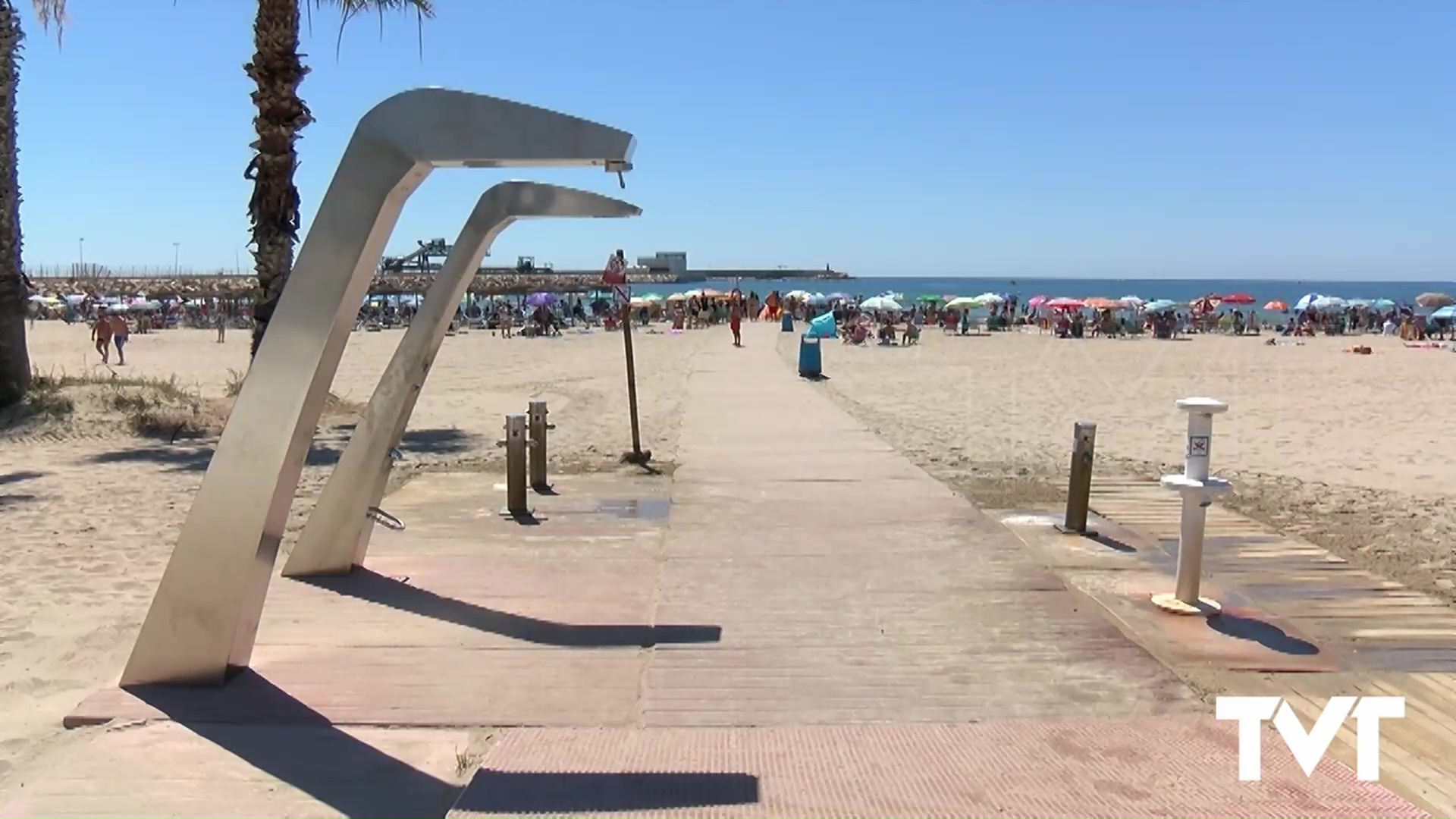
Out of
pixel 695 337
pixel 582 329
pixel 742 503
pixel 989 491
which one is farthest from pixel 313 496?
pixel 582 329

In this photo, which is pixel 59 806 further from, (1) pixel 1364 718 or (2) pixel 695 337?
(2) pixel 695 337

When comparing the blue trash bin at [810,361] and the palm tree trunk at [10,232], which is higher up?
the palm tree trunk at [10,232]

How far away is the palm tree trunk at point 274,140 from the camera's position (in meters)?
13.2

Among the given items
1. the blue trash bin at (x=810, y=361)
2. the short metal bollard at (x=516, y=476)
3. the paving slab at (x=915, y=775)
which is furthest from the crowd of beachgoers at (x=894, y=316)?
the paving slab at (x=915, y=775)

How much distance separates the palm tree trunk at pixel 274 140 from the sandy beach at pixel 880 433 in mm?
1988

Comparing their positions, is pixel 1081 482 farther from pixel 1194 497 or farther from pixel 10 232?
pixel 10 232

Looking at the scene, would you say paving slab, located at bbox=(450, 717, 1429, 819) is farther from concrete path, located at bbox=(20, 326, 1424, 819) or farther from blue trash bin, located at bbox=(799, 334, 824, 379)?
blue trash bin, located at bbox=(799, 334, 824, 379)

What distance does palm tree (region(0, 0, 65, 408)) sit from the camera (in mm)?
13195

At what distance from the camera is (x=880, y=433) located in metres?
13.6

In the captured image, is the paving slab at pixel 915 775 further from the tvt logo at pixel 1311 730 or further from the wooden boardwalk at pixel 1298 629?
the wooden boardwalk at pixel 1298 629

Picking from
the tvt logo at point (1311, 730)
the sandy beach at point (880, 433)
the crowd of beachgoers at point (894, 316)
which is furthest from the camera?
the crowd of beachgoers at point (894, 316)

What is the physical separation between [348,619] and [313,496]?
13.4 ft

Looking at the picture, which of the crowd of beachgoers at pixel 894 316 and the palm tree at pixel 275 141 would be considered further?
the crowd of beachgoers at pixel 894 316

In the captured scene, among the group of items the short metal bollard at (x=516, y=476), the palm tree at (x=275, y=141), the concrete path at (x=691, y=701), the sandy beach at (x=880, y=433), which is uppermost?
the palm tree at (x=275, y=141)
